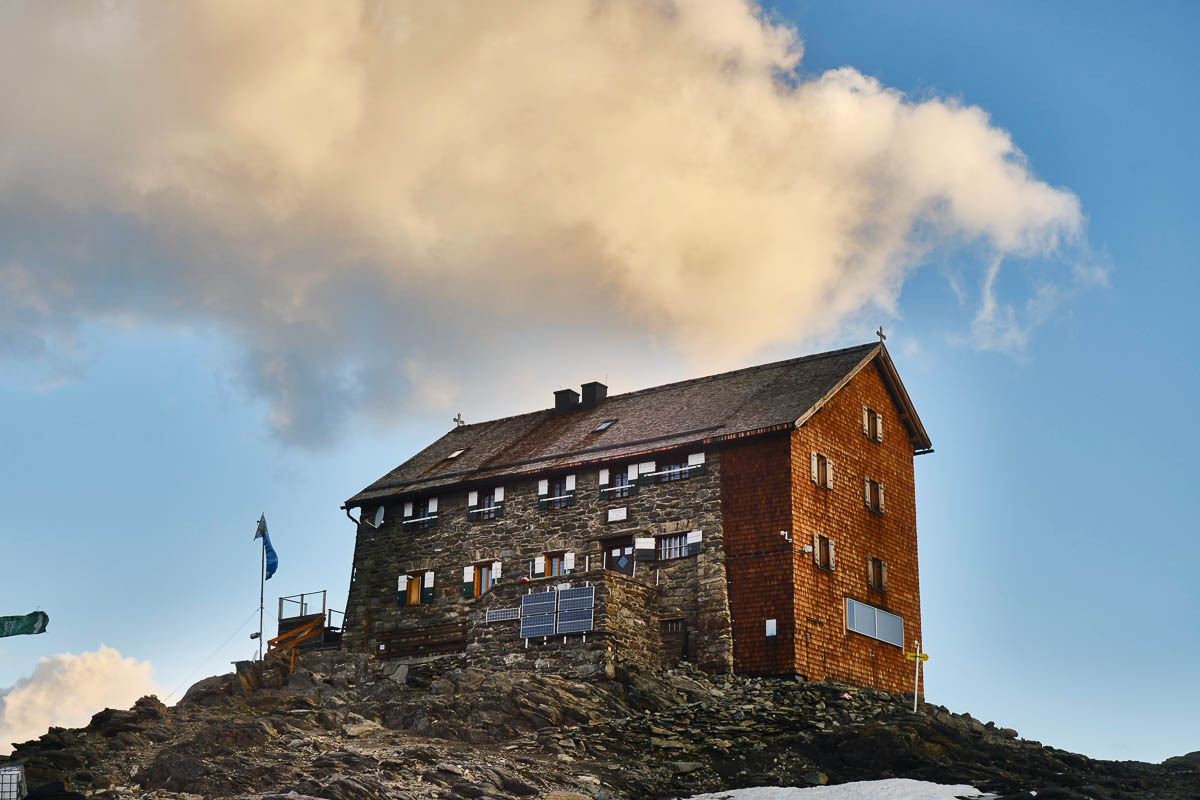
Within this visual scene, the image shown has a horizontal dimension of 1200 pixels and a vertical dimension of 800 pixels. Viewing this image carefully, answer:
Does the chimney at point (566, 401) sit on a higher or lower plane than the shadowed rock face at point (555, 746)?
higher

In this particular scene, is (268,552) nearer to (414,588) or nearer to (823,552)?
(414,588)

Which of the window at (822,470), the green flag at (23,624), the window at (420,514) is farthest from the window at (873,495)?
the green flag at (23,624)

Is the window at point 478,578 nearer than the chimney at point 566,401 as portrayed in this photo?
Yes

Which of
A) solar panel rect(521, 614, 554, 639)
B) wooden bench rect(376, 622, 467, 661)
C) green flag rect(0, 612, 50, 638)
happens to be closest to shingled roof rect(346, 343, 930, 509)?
wooden bench rect(376, 622, 467, 661)

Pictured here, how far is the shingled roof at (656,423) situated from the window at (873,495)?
11.5 ft

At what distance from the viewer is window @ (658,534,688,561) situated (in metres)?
41.3

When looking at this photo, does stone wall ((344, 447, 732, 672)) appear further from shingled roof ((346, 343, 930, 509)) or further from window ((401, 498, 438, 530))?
shingled roof ((346, 343, 930, 509))

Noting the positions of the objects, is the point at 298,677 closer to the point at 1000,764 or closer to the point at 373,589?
the point at 373,589

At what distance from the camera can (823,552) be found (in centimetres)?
4075

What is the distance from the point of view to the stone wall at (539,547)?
40.4 metres

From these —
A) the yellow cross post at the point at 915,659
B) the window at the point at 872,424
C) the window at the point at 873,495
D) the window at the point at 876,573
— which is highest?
the window at the point at 872,424

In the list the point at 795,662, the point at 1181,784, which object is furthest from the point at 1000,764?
the point at 795,662

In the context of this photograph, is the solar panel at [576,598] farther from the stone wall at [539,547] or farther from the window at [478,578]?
the window at [478,578]

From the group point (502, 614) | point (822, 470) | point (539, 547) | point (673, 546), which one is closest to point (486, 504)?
point (539, 547)
